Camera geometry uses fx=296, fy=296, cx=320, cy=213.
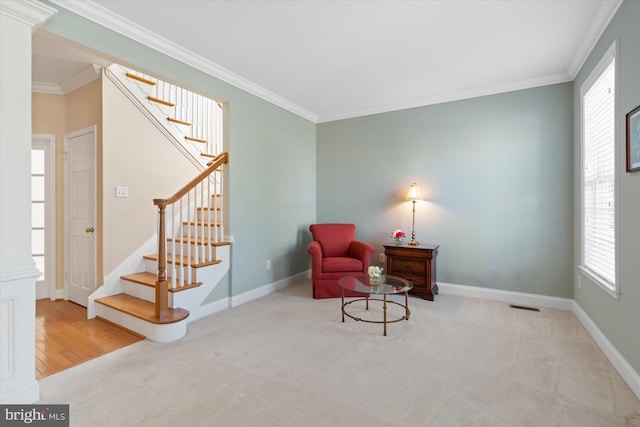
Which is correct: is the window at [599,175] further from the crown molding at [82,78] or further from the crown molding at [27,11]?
the crown molding at [82,78]

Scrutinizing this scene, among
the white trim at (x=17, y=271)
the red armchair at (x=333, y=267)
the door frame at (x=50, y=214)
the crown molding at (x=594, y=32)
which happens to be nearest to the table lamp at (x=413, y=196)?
the red armchair at (x=333, y=267)

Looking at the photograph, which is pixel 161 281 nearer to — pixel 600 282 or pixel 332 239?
pixel 332 239

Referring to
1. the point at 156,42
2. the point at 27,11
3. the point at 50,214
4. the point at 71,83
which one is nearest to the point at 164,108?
the point at 71,83

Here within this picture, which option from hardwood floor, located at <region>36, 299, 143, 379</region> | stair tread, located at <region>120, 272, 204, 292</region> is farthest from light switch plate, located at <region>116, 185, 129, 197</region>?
hardwood floor, located at <region>36, 299, 143, 379</region>

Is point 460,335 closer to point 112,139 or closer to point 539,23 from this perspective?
point 539,23

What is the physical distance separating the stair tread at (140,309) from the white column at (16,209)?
0.89 metres

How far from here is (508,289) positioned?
3723mm

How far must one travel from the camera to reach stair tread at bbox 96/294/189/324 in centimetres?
266

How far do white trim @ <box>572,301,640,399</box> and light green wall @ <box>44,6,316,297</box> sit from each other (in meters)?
3.45

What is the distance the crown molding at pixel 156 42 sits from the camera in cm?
223

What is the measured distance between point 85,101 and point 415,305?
183 inches

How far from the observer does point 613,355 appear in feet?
7.26

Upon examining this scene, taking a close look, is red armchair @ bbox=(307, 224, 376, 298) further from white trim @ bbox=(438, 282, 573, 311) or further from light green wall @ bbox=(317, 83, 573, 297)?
white trim @ bbox=(438, 282, 573, 311)

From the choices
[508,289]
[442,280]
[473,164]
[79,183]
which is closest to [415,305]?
[442,280]
